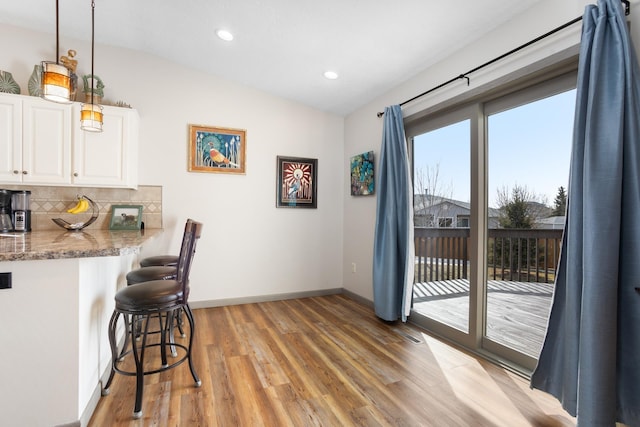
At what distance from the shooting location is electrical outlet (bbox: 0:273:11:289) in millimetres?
1406

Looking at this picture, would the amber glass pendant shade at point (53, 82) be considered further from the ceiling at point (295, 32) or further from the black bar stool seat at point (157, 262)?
the black bar stool seat at point (157, 262)

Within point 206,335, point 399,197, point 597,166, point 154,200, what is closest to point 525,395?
point 597,166

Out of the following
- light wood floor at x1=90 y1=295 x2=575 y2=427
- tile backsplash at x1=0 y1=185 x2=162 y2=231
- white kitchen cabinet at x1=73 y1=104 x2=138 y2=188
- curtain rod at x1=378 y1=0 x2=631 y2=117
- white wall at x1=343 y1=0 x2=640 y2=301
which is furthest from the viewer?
tile backsplash at x1=0 y1=185 x2=162 y2=231

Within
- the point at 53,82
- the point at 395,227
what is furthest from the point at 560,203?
the point at 53,82

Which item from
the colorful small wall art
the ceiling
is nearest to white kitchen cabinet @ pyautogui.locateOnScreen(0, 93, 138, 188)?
the ceiling

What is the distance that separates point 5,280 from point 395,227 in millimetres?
2793

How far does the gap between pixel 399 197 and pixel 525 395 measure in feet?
5.92

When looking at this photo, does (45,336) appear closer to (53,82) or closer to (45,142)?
(53,82)

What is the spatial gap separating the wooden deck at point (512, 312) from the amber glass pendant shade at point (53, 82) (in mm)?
3148

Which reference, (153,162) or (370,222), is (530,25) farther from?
(153,162)

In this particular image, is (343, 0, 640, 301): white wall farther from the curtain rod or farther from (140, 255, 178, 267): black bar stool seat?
(140, 255, 178, 267): black bar stool seat

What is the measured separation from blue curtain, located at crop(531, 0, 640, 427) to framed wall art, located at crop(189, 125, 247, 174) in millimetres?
3212

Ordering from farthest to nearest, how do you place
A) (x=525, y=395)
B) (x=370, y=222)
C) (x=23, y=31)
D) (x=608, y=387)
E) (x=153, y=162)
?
(x=370, y=222)
(x=153, y=162)
(x=23, y=31)
(x=525, y=395)
(x=608, y=387)

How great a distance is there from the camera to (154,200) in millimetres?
3422
